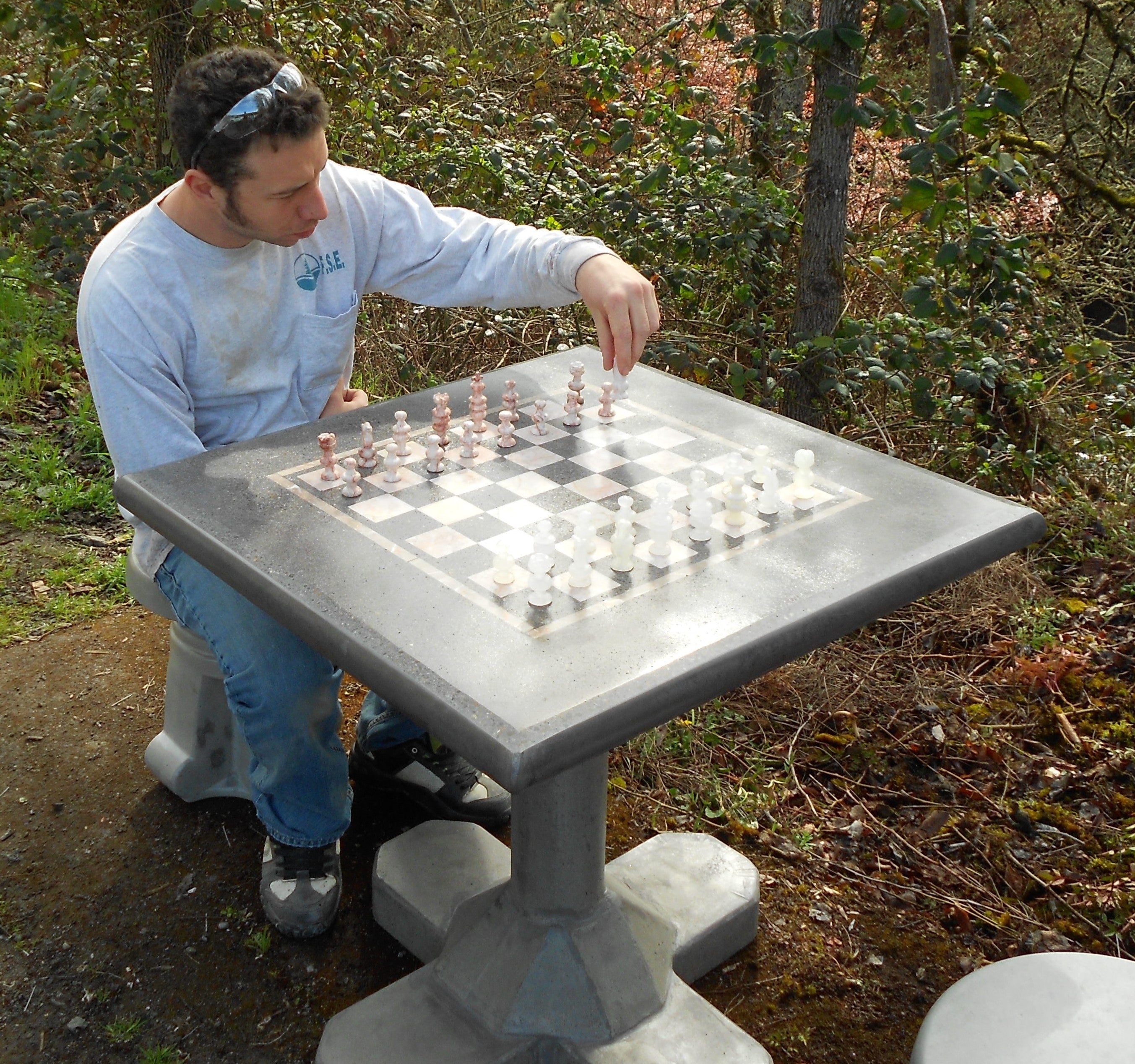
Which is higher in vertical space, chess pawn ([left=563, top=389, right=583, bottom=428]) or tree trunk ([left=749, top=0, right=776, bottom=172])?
tree trunk ([left=749, top=0, right=776, bottom=172])

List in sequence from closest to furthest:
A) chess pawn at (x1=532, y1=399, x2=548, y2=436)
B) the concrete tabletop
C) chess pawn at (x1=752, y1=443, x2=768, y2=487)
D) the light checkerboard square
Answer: the concrete tabletop → the light checkerboard square → chess pawn at (x1=752, y1=443, x2=768, y2=487) → chess pawn at (x1=532, y1=399, x2=548, y2=436)

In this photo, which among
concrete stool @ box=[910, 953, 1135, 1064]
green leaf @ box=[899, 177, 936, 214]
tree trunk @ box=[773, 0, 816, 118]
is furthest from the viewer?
tree trunk @ box=[773, 0, 816, 118]

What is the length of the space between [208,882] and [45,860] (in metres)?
0.35

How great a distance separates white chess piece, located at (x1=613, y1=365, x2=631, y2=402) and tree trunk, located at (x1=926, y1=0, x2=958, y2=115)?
1.89m

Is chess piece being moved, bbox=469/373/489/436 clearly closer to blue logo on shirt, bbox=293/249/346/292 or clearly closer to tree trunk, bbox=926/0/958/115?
blue logo on shirt, bbox=293/249/346/292

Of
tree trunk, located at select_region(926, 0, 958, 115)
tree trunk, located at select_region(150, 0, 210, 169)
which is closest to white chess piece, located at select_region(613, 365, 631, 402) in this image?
tree trunk, located at select_region(926, 0, 958, 115)

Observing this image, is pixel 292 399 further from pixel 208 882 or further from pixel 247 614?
pixel 208 882

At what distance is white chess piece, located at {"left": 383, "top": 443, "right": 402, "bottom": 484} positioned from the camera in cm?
173

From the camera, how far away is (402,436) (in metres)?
1.83

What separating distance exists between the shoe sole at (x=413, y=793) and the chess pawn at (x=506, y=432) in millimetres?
857

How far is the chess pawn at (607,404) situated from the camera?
2.00m

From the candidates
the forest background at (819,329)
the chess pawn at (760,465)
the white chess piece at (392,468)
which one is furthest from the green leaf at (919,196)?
the white chess piece at (392,468)

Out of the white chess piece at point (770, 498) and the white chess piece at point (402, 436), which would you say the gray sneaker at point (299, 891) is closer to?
the white chess piece at point (402, 436)

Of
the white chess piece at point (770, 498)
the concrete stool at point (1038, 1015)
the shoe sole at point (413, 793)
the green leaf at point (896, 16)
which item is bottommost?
the shoe sole at point (413, 793)
